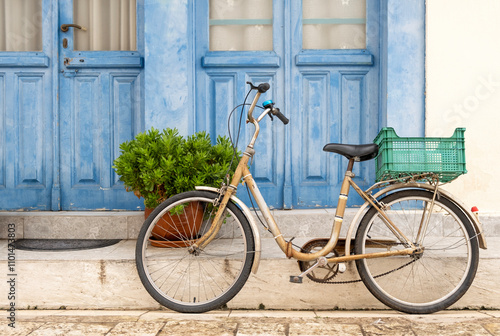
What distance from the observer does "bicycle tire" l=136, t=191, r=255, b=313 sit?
321cm

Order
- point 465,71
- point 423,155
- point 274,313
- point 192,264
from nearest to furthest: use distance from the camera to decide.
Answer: point 423,155 → point 274,313 → point 192,264 → point 465,71


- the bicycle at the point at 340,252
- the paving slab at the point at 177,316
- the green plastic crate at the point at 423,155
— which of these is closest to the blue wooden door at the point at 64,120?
the bicycle at the point at 340,252

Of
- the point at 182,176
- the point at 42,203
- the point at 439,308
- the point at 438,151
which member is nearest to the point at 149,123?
the point at 182,176

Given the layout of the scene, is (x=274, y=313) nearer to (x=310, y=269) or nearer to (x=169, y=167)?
(x=310, y=269)

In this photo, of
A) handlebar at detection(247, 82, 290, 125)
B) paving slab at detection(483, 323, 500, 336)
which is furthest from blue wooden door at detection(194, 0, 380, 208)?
paving slab at detection(483, 323, 500, 336)

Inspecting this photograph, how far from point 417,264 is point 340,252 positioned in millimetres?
676

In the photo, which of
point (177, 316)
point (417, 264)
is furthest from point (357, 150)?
point (177, 316)

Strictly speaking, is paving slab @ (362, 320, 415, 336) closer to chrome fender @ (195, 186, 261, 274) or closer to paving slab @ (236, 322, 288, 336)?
paving slab @ (236, 322, 288, 336)

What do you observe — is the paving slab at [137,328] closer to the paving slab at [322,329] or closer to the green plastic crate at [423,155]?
the paving slab at [322,329]

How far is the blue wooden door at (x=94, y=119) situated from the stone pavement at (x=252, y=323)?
1.56 m

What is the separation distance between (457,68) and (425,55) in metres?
0.31

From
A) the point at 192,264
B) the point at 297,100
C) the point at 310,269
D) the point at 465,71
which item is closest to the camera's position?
the point at 310,269

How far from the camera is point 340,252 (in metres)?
3.30

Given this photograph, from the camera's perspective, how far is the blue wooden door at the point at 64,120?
4.78 m
